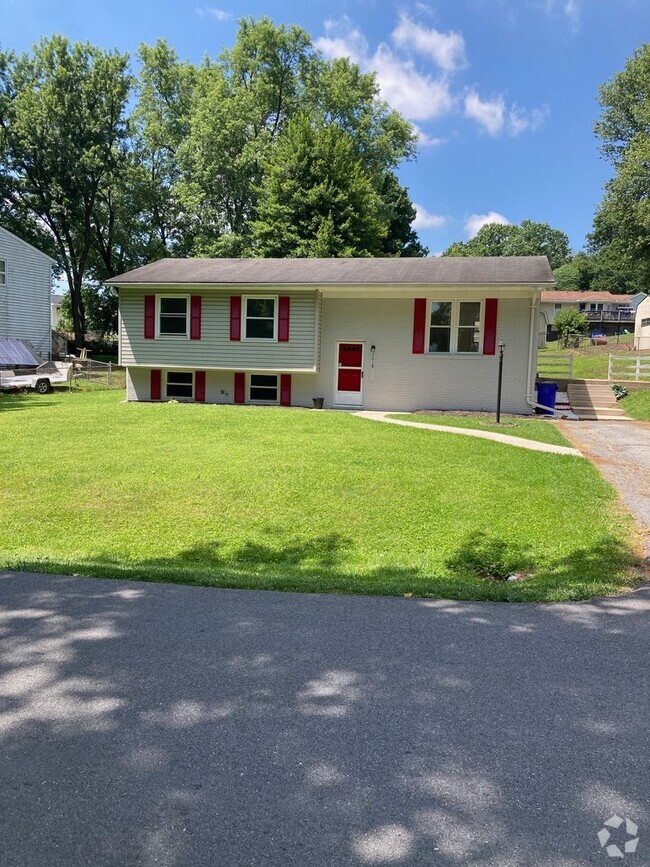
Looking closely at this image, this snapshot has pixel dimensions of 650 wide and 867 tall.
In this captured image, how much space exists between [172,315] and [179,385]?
7.31ft

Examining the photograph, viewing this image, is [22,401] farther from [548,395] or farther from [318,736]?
[318,736]

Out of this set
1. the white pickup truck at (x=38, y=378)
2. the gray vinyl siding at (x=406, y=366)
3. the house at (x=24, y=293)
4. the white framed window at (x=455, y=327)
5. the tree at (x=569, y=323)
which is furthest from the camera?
the tree at (x=569, y=323)

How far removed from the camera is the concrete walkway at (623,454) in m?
7.12

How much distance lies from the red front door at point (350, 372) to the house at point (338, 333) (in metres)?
0.03

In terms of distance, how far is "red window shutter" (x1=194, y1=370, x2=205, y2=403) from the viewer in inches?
739

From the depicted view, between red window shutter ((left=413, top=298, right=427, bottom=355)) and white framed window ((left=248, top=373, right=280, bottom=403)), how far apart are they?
4.51 m

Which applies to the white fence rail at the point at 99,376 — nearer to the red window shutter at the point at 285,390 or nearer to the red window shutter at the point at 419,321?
the red window shutter at the point at 285,390

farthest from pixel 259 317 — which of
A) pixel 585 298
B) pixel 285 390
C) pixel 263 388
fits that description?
pixel 585 298

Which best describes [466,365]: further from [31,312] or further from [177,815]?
[31,312]

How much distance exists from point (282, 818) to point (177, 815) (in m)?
0.37

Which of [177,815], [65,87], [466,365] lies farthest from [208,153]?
[177,815]

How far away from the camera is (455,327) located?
16875 millimetres

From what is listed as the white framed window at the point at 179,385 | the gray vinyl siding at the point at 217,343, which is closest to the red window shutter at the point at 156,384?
the white framed window at the point at 179,385

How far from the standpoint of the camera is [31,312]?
2841 centimetres
